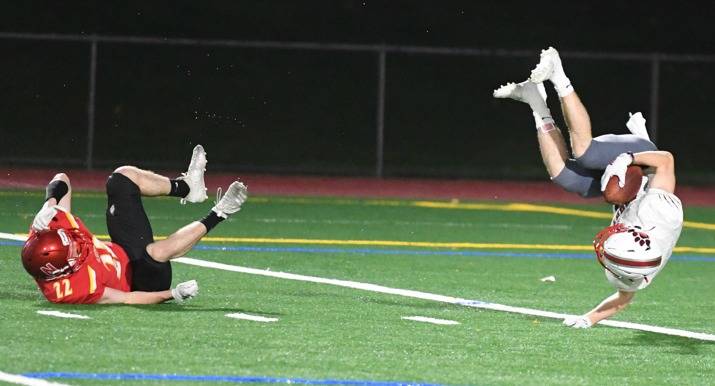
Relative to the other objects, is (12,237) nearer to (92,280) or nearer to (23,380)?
(92,280)

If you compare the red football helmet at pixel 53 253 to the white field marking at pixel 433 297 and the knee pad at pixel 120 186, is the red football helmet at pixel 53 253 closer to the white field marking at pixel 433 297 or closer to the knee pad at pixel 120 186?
the knee pad at pixel 120 186

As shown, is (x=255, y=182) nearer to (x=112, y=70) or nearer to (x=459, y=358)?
(x=112, y=70)

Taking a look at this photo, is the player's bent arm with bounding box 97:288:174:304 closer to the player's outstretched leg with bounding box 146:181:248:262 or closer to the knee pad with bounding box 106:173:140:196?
the player's outstretched leg with bounding box 146:181:248:262

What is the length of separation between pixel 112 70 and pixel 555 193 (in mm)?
9883

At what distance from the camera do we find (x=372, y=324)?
955cm

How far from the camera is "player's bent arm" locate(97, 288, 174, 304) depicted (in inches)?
385

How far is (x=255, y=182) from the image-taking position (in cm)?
2278

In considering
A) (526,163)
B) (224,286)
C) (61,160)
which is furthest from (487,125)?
(224,286)

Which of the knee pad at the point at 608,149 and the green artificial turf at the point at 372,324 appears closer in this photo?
the green artificial turf at the point at 372,324

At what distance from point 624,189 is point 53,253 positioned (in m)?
3.49

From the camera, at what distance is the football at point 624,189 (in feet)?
30.1

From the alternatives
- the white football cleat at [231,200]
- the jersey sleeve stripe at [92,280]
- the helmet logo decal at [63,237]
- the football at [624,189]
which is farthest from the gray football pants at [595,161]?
the helmet logo decal at [63,237]

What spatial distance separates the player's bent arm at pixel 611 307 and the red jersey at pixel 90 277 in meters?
2.99

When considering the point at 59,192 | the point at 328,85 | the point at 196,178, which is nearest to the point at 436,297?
the point at 196,178
